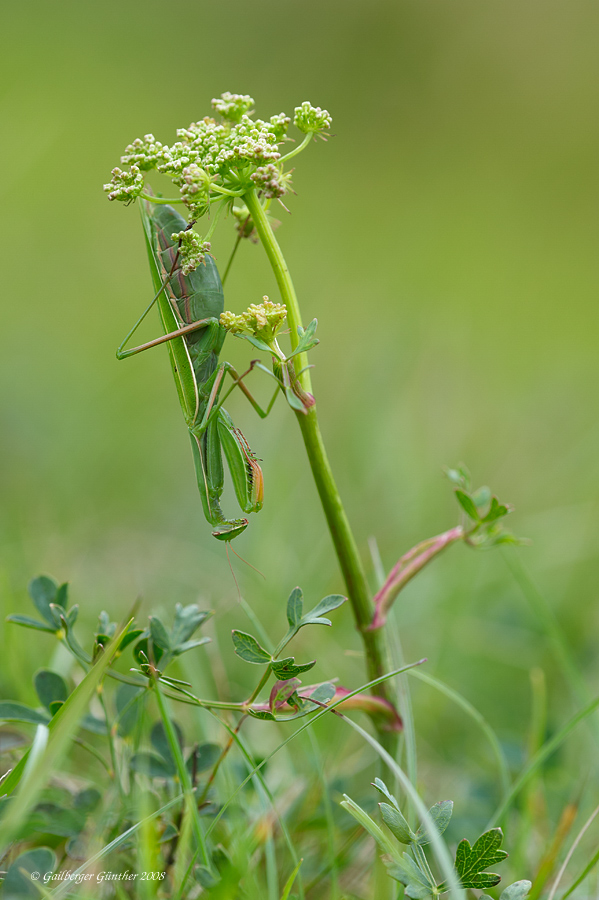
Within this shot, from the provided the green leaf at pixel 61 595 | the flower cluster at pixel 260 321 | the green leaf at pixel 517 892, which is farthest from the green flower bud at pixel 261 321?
the green leaf at pixel 517 892

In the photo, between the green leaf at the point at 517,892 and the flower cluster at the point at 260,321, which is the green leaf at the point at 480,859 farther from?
the flower cluster at the point at 260,321

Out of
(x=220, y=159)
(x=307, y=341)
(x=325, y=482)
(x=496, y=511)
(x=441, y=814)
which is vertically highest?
(x=220, y=159)

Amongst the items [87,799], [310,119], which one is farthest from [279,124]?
[87,799]

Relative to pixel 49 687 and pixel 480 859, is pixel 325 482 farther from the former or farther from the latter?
pixel 49 687

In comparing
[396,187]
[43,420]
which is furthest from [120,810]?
[396,187]

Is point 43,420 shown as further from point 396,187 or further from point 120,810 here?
point 396,187

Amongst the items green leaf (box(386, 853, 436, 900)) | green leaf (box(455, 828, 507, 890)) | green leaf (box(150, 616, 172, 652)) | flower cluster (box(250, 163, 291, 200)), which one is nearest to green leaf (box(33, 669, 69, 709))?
green leaf (box(150, 616, 172, 652))
